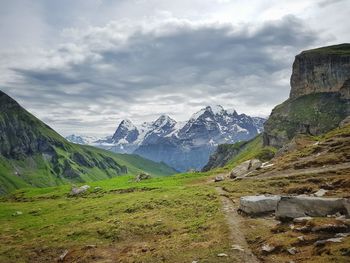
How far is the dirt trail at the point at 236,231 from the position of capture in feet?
110

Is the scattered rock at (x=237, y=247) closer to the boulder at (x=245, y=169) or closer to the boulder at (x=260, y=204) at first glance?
the boulder at (x=260, y=204)

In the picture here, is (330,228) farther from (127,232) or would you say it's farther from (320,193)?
(127,232)

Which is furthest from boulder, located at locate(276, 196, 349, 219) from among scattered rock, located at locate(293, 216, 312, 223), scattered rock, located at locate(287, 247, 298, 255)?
scattered rock, located at locate(287, 247, 298, 255)

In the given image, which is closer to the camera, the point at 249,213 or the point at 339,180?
the point at 249,213

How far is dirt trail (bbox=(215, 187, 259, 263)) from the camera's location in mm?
33675

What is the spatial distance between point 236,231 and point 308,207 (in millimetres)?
8068

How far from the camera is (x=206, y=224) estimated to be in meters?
47.7

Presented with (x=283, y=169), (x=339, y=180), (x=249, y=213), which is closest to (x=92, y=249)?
(x=249, y=213)

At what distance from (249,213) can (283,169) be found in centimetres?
3818

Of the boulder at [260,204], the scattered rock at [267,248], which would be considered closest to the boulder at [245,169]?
the boulder at [260,204]

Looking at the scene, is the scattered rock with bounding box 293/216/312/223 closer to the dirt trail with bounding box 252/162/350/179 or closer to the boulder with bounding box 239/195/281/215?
the boulder with bounding box 239/195/281/215

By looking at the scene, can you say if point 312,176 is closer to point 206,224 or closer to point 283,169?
point 283,169

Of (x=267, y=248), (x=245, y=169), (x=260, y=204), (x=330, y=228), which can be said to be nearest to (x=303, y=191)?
(x=260, y=204)

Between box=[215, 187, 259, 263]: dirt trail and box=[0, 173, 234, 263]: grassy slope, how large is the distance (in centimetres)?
82
